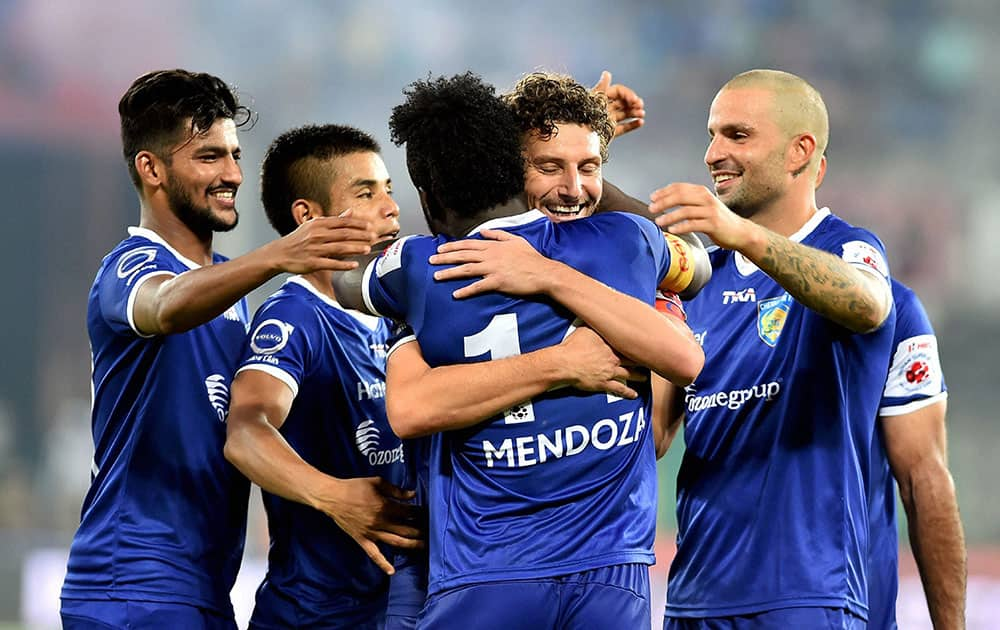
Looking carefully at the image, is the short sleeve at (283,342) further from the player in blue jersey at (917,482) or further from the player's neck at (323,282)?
the player in blue jersey at (917,482)

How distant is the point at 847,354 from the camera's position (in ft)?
12.7

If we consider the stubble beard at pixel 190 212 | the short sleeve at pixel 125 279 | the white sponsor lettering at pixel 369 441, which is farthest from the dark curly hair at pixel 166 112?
the white sponsor lettering at pixel 369 441

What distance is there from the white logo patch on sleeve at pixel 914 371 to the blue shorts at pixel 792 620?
81 cm

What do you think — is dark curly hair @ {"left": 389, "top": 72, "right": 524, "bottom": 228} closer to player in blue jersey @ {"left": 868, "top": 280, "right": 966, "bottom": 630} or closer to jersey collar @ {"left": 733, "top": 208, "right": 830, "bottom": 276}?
jersey collar @ {"left": 733, "top": 208, "right": 830, "bottom": 276}

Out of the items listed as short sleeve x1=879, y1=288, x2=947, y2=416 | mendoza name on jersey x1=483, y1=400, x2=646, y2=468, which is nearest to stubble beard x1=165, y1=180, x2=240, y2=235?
mendoza name on jersey x1=483, y1=400, x2=646, y2=468

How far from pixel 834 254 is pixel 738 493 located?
82 centimetres

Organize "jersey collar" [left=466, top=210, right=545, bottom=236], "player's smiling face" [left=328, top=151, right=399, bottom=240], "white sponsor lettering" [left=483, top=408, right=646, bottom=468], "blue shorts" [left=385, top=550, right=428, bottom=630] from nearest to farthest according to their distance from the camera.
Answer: "white sponsor lettering" [left=483, top=408, right=646, bottom=468] → "jersey collar" [left=466, top=210, right=545, bottom=236] → "blue shorts" [left=385, top=550, right=428, bottom=630] → "player's smiling face" [left=328, top=151, right=399, bottom=240]

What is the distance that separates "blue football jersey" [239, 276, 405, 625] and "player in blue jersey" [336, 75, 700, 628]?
903mm

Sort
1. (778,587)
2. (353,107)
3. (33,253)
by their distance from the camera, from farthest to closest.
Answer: (353,107), (33,253), (778,587)

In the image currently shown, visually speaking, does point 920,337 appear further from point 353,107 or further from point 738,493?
point 353,107

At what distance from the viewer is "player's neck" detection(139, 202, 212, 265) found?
4.25m

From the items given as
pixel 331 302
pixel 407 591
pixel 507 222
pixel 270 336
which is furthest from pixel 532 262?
pixel 331 302

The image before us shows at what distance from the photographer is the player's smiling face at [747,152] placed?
14.0 ft

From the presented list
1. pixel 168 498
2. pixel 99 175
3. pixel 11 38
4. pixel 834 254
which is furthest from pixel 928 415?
pixel 11 38
